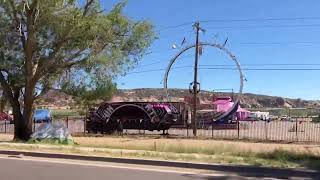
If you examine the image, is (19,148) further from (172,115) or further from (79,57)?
(172,115)

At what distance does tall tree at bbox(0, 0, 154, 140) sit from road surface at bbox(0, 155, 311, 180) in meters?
10.6

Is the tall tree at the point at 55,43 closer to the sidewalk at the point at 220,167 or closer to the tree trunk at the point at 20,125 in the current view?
the tree trunk at the point at 20,125

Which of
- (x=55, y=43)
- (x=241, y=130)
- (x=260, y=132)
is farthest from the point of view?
(x=241, y=130)

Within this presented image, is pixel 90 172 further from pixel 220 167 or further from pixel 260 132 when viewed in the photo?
pixel 260 132

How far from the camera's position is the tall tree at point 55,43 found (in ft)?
88.4

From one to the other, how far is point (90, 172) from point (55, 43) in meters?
14.3

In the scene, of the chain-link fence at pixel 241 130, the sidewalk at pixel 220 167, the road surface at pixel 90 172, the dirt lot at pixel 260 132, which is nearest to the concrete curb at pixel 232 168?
the sidewalk at pixel 220 167

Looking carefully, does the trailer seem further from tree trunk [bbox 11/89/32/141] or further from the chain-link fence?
tree trunk [bbox 11/89/32/141]

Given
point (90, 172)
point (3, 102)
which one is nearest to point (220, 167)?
point (90, 172)

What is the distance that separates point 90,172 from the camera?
14.9 metres

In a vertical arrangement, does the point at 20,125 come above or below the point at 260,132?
above

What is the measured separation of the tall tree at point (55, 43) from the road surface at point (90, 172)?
10559 millimetres

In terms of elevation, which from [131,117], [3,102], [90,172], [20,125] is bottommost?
[90,172]

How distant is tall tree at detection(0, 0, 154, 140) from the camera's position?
2694cm
